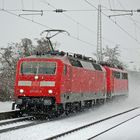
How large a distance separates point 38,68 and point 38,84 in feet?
2.88

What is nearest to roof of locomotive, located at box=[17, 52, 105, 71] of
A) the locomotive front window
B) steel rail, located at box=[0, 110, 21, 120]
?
the locomotive front window

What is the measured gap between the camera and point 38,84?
18734mm

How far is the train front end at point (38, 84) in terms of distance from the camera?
18500 mm

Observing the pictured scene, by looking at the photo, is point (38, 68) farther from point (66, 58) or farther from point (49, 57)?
point (66, 58)

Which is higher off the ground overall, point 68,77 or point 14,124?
point 68,77

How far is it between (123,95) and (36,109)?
64.1ft

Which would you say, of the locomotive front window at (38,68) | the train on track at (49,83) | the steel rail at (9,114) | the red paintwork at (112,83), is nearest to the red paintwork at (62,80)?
the train on track at (49,83)

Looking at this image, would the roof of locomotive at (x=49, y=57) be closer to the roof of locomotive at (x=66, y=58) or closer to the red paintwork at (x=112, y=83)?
the roof of locomotive at (x=66, y=58)

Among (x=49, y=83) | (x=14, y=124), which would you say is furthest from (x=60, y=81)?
(x=14, y=124)

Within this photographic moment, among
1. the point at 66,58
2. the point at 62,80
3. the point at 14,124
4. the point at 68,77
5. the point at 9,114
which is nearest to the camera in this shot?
the point at 14,124

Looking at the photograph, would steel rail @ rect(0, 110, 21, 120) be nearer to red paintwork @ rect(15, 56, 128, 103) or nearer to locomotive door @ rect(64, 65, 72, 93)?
red paintwork @ rect(15, 56, 128, 103)

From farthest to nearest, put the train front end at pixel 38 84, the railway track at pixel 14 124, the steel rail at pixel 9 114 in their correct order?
the train front end at pixel 38 84
the steel rail at pixel 9 114
the railway track at pixel 14 124

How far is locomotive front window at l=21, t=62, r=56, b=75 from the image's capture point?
19.0m

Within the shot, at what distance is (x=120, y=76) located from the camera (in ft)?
119
